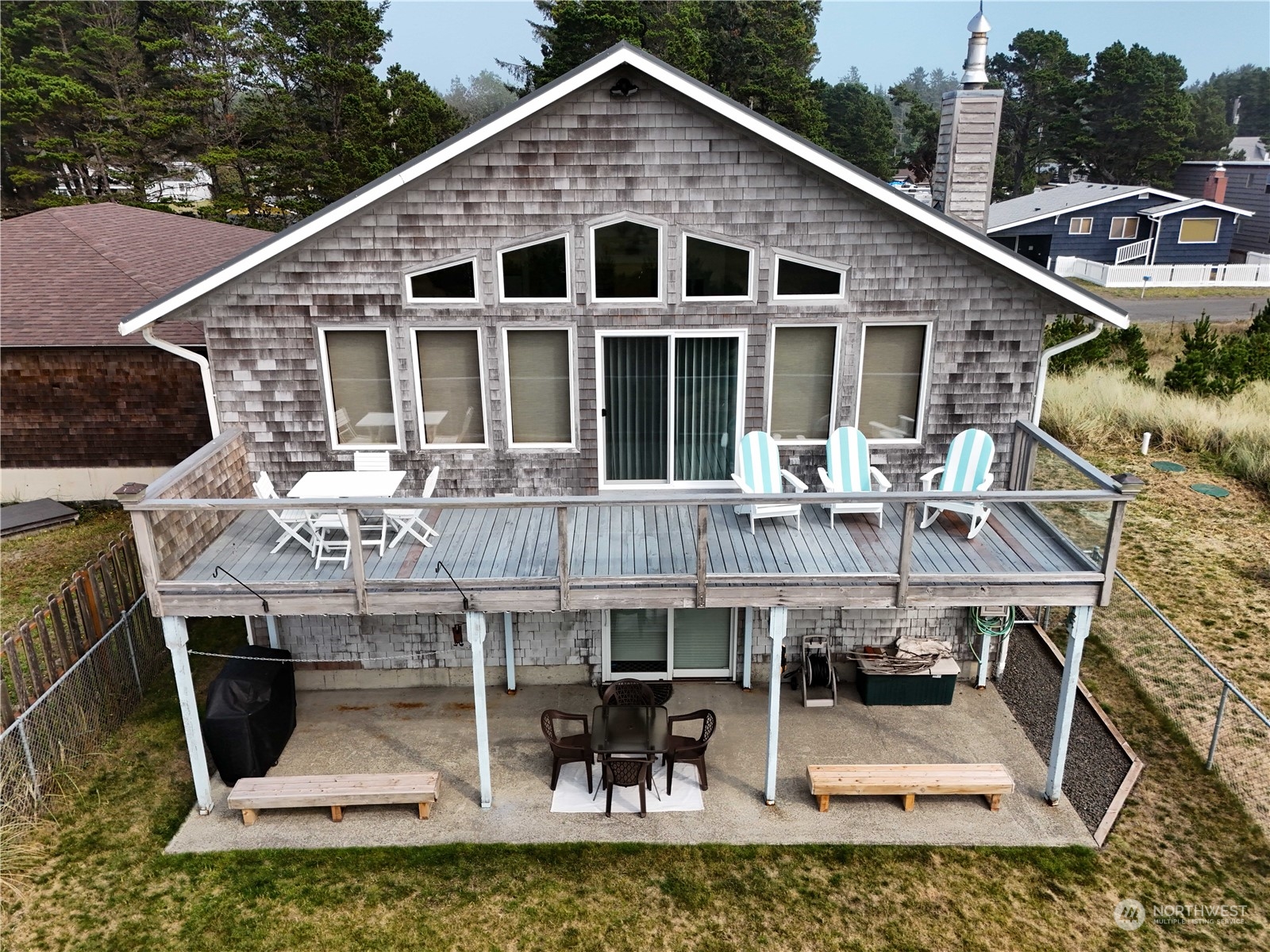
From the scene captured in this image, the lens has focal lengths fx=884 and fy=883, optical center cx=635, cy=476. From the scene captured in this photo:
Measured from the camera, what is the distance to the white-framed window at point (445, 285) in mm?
8852

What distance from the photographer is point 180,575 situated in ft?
26.5

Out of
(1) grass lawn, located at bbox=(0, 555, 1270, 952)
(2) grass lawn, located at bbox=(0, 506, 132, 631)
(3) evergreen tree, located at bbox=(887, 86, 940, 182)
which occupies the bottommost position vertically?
(1) grass lawn, located at bbox=(0, 555, 1270, 952)

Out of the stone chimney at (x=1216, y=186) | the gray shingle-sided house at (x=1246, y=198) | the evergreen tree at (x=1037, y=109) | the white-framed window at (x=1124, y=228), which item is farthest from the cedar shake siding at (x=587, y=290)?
the evergreen tree at (x=1037, y=109)

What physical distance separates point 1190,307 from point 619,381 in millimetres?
32715

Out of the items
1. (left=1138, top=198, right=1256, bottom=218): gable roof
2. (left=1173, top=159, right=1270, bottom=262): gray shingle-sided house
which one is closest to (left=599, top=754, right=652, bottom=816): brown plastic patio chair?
(left=1138, top=198, right=1256, bottom=218): gable roof

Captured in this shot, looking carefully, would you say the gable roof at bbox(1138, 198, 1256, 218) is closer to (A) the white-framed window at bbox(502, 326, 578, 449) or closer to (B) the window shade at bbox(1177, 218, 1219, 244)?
(B) the window shade at bbox(1177, 218, 1219, 244)

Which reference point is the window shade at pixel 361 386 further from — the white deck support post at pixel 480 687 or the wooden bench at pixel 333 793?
the wooden bench at pixel 333 793

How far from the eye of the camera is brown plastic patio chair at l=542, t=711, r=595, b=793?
842 cm

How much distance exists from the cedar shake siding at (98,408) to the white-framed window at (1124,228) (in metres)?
40.0

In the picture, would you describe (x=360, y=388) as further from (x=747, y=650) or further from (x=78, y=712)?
(x=747, y=650)

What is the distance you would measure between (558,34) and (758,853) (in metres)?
48.7

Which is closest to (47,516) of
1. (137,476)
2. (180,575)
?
(137,476)

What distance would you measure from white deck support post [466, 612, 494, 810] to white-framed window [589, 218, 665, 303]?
11.2ft

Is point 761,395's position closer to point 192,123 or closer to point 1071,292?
point 1071,292
